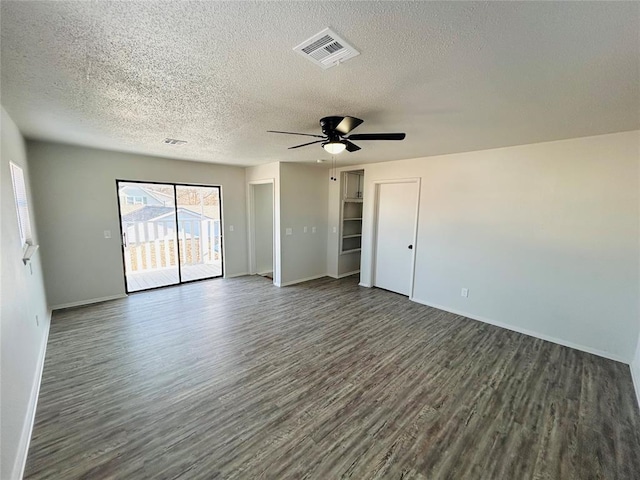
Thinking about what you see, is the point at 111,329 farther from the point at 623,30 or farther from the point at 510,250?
the point at 510,250

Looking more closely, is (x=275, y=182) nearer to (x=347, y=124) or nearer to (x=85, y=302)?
(x=347, y=124)

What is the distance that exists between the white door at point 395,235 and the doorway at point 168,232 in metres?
3.46

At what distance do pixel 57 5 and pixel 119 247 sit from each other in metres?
4.29

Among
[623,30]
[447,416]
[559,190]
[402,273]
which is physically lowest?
[447,416]

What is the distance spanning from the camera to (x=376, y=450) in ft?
6.10

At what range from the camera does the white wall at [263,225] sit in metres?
6.25

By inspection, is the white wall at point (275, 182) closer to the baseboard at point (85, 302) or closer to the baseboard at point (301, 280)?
the baseboard at point (301, 280)

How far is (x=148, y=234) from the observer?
5402 millimetres

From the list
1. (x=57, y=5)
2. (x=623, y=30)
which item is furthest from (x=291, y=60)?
(x=623, y=30)

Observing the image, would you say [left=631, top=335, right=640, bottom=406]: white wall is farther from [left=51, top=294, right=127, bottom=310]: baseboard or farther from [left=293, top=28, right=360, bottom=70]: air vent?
[left=51, top=294, right=127, bottom=310]: baseboard

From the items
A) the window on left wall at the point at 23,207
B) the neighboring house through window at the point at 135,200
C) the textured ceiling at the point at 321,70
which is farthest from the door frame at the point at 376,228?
the window on left wall at the point at 23,207

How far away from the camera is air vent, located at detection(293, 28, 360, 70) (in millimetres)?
1337

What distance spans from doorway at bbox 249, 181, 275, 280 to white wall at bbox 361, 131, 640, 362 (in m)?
3.41

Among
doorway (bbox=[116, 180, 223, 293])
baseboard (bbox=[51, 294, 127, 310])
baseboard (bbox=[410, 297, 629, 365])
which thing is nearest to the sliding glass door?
doorway (bbox=[116, 180, 223, 293])
